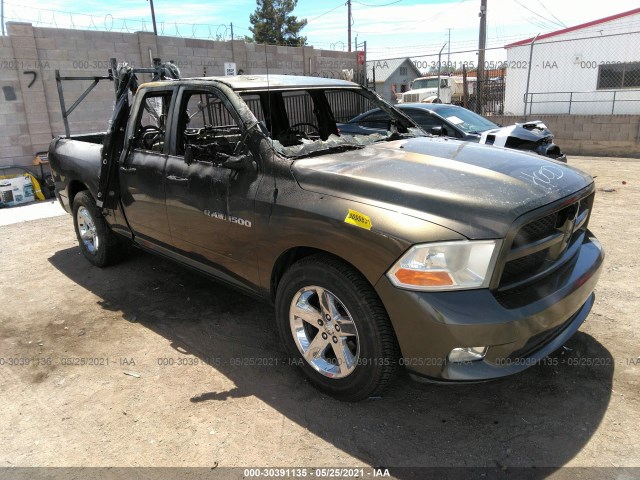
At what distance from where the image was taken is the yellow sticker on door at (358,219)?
2592 mm

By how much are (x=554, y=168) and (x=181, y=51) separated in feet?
38.7

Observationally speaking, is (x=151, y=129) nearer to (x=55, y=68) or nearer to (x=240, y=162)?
(x=240, y=162)

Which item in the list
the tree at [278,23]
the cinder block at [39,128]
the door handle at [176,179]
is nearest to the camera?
the door handle at [176,179]

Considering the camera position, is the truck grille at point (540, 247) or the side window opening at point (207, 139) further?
the side window opening at point (207, 139)

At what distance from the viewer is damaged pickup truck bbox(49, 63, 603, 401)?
2.43 metres

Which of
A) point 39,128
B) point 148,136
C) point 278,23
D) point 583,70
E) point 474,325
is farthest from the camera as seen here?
point 278,23

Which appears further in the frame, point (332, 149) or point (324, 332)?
point (332, 149)

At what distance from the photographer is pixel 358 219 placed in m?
2.63

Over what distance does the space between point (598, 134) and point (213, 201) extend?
12766mm

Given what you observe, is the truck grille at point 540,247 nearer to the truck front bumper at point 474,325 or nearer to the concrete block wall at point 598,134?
the truck front bumper at point 474,325

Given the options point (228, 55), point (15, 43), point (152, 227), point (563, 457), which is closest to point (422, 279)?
point (563, 457)

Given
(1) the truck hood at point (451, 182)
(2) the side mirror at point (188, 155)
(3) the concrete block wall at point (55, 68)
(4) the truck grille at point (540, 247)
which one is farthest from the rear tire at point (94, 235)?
(3) the concrete block wall at point (55, 68)

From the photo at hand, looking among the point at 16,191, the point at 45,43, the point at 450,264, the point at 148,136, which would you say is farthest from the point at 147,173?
the point at 45,43

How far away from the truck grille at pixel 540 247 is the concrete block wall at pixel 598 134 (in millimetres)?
11627
